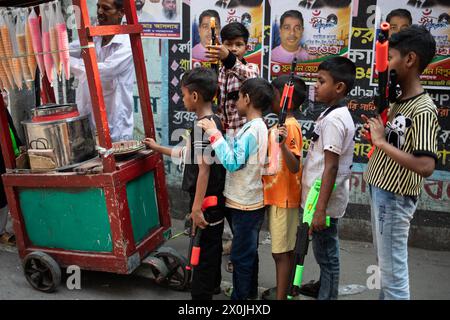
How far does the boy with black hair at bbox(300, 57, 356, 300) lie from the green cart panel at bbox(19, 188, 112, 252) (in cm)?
141

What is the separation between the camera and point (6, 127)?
3.45 meters

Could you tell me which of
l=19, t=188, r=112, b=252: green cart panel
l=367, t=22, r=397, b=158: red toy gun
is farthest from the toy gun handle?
l=19, t=188, r=112, b=252: green cart panel

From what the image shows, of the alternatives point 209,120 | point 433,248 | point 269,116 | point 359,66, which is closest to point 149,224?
point 209,120

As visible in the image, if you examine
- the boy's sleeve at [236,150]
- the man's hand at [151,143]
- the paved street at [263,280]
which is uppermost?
the boy's sleeve at [236,150]

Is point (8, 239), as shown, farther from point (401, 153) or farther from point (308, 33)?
point (401, 153)

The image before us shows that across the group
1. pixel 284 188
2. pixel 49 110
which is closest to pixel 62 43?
pixel 49 110

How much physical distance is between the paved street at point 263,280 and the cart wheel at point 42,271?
0.22 ft

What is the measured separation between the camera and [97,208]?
3078 millimetres

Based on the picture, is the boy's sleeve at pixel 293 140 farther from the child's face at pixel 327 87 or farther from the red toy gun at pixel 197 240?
the red toy gun at pixel 197 240

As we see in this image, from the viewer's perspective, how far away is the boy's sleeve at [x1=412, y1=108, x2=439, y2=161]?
7.09ft

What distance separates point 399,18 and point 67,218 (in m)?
3.18

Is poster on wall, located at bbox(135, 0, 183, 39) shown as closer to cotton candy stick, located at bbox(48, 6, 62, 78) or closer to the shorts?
cotton candy stick, located at bbox(48, 6, 62, 78)

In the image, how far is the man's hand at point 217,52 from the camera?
10.4ft

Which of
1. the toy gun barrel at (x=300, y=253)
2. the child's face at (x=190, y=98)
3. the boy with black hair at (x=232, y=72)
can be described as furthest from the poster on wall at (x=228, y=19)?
the toy gun barrel at (x=300, y=253)
